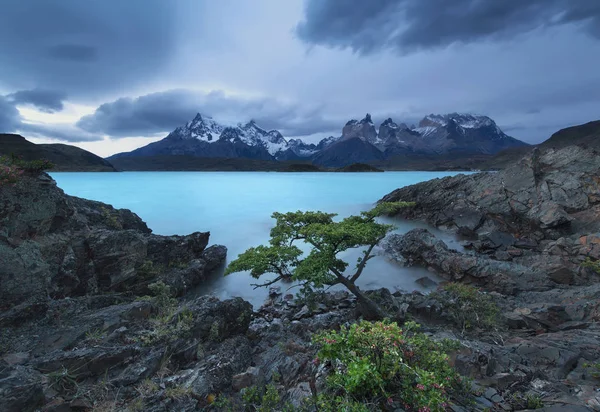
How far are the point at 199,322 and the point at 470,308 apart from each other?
1387cm

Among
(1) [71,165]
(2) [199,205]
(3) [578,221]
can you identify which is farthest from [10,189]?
(1) [71,165]

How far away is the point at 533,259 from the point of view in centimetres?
2253

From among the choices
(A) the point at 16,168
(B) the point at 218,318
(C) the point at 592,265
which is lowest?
(B) the point at 218,318

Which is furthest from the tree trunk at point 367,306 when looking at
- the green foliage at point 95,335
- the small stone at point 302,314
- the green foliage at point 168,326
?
the green foliage at point 95,335

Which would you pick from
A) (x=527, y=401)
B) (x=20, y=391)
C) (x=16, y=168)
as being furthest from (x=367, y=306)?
(x=16, y=168)

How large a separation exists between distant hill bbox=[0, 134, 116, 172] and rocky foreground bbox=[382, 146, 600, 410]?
160 metres

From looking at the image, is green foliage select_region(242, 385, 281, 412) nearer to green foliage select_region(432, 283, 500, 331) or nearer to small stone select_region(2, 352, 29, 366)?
small stone select_region(2, 352, 29, 366)

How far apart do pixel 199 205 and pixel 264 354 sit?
58.4 meters

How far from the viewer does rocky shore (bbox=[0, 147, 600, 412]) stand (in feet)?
25.7

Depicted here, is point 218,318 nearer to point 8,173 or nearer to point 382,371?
point 382,371

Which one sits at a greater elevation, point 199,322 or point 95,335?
point 95,335

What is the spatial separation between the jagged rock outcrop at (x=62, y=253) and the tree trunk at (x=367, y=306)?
13148 millimetres

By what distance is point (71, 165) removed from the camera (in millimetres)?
170250

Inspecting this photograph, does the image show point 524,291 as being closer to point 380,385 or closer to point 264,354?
point 264,354
